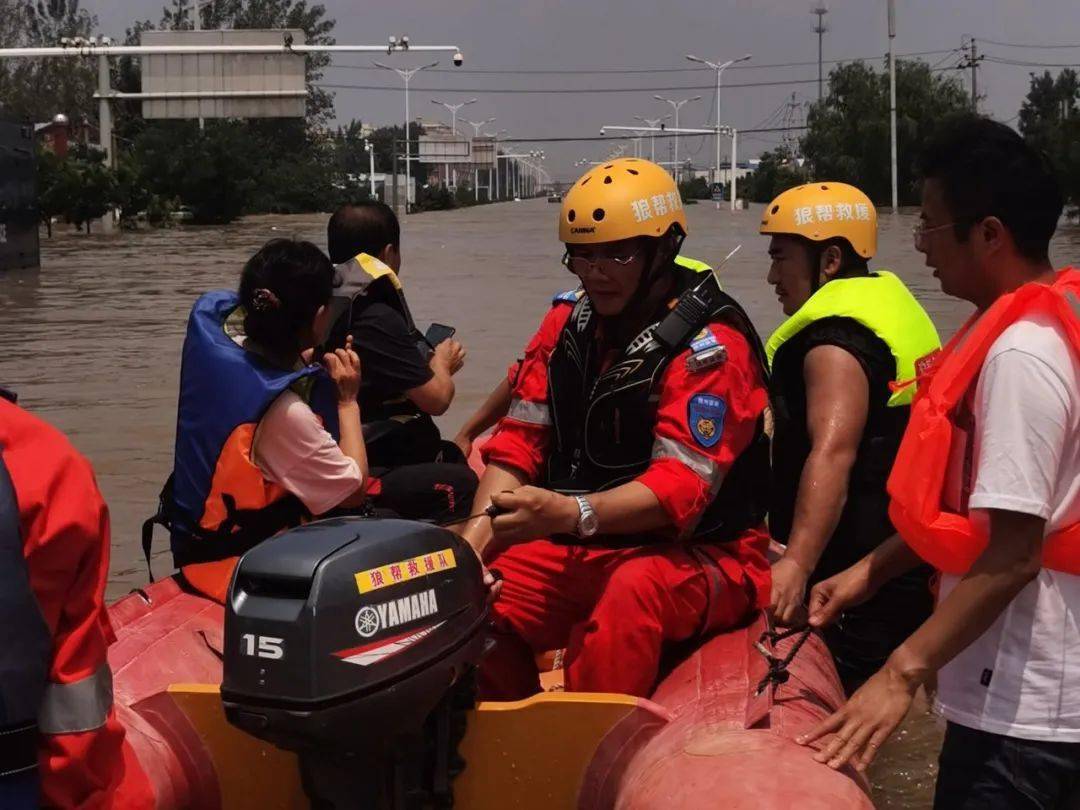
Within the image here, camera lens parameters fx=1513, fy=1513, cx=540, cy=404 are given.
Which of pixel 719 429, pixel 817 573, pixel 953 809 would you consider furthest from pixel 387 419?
pixel 953 809

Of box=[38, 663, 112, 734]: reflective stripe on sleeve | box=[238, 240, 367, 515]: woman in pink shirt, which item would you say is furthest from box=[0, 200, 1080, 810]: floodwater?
box=[38, 663, 112, 734]: reflective stripe on sleeve

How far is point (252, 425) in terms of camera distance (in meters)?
3.85

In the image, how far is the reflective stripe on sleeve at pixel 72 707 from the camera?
79.3 inches

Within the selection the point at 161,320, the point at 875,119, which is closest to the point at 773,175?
the point at 875,119

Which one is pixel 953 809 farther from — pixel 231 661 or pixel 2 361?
pixel 2 361

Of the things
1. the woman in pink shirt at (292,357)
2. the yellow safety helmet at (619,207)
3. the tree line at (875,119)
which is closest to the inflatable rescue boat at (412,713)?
the woman in pink shirt at (292,357)

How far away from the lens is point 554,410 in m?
3.80

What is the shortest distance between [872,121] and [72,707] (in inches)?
2995

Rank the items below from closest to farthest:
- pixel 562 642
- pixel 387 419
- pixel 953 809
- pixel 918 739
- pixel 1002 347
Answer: pixel 1002 347 → pixel 953 809 → pixel 562 642 → pixel 387 419 → pixel 918 739

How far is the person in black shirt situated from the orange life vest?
7.87 ft

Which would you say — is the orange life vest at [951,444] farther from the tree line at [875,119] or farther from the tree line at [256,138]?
the tree line at [875,119]

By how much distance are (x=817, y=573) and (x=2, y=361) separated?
503 inches

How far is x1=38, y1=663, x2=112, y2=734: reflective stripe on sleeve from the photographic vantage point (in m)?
2.01

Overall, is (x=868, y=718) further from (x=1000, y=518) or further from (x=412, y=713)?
(x=412, y=713)
